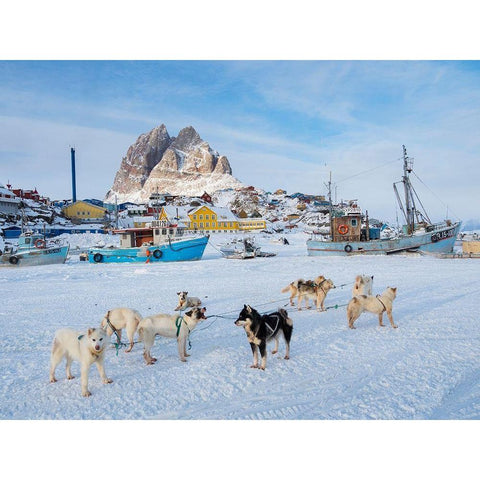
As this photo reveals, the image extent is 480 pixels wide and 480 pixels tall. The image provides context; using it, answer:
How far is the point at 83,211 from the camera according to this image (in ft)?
232

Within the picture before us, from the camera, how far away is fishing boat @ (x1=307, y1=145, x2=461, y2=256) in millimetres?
26781

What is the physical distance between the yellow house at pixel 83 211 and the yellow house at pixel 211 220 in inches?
819

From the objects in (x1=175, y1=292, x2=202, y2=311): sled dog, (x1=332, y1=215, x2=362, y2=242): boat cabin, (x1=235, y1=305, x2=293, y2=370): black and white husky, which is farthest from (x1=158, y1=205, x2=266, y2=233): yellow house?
(x1=235, y1=305, x2=293, y2=370): black and white husky

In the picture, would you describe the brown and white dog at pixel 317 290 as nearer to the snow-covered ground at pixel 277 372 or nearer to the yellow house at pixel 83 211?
the snow-covered ground at pixel 277 372

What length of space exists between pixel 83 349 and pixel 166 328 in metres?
1.29

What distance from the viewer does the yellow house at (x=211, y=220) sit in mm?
66562

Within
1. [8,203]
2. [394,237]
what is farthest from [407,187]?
[8,203]

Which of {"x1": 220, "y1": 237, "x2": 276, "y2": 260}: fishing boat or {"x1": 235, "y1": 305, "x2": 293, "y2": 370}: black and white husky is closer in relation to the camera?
{"x1": 235, "y1": 305, "x2": 293, "y2": 370}: black and white husky

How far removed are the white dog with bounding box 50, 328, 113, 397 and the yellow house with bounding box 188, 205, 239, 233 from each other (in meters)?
61.8

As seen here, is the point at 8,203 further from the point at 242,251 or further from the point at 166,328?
the point at 166,328

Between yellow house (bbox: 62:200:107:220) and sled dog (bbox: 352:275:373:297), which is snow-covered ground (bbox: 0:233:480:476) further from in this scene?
yellow house (bbox: 62:200:107:220)

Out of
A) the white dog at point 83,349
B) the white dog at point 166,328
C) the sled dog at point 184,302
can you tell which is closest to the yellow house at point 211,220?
the sled dog at point 184,302

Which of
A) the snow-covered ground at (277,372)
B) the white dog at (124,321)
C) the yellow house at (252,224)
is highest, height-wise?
the yellow house at (252,224)

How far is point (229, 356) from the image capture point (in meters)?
5.43
